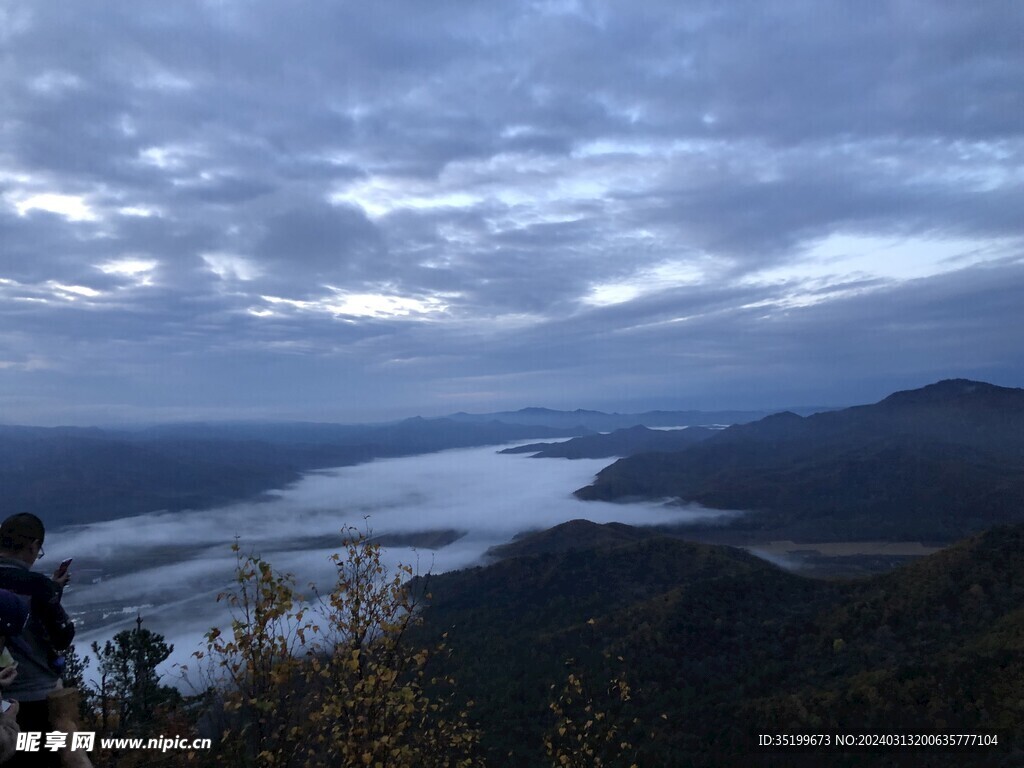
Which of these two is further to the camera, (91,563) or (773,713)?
(91,563)

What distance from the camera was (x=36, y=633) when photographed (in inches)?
227

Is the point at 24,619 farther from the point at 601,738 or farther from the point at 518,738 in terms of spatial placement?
the point at 518,738

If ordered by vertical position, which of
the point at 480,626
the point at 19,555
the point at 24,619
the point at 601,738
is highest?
the point at 19,555

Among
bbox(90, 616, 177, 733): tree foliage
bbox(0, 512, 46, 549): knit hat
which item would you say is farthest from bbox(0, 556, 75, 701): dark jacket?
bbox(90, 616, 177, 733): tree foliage

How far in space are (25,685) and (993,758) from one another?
34.6m

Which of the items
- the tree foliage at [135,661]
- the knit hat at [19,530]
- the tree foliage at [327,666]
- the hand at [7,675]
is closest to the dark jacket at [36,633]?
the knit hat at [19,530]

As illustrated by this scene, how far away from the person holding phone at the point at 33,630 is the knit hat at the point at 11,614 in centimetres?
18

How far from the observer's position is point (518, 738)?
41.2m

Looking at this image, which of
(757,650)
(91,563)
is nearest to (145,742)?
(757,650)

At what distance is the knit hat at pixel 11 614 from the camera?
517cm

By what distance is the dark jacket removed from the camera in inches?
219

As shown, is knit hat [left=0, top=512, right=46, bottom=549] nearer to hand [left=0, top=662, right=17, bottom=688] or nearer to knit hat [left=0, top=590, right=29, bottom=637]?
knit hat [left=0, top=590, right=29, bottom=637]

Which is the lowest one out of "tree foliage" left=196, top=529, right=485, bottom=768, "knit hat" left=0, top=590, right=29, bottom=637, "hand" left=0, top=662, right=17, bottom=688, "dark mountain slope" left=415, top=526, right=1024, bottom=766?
"dark mountain slope" left=415, top=526, right=1024, bottom=766

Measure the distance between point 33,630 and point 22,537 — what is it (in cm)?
91
